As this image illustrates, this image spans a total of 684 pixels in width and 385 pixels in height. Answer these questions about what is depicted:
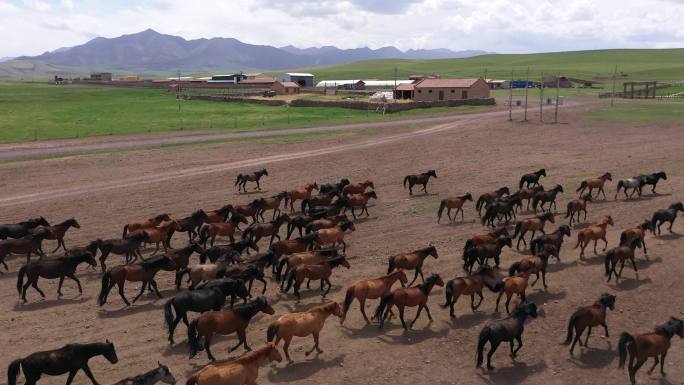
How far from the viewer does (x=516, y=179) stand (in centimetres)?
2884

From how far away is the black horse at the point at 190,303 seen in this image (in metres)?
12.1

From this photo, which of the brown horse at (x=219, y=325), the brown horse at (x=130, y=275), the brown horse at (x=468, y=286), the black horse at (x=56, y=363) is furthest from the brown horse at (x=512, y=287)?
the black horse at (x=56, y=363)

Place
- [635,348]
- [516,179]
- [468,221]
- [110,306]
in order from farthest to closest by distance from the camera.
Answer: [516,179] < [468,221] < [110,306] < [635,348]

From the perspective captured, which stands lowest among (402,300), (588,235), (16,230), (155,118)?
(402,300)

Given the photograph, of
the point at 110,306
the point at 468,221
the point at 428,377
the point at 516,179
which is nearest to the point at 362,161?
the point at 516,179

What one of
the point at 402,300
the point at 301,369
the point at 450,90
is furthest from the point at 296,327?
the point at 450,90

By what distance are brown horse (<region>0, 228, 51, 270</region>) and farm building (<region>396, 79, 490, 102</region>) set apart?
224 ft

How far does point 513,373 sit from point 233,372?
546 centimetres

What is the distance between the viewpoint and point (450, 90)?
7981 cm

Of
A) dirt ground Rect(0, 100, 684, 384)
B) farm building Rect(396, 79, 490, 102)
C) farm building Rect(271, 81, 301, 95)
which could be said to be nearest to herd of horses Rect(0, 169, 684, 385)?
dirt ground Rect(0, 100, 684, 384)

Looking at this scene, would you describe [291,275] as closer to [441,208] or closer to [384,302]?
[384,302]

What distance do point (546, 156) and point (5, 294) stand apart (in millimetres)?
30406

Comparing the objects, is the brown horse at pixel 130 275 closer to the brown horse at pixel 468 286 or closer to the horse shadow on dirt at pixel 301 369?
the horse shadow on dirt at pixel 301 369

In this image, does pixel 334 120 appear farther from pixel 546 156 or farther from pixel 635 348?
pixel 635 348
